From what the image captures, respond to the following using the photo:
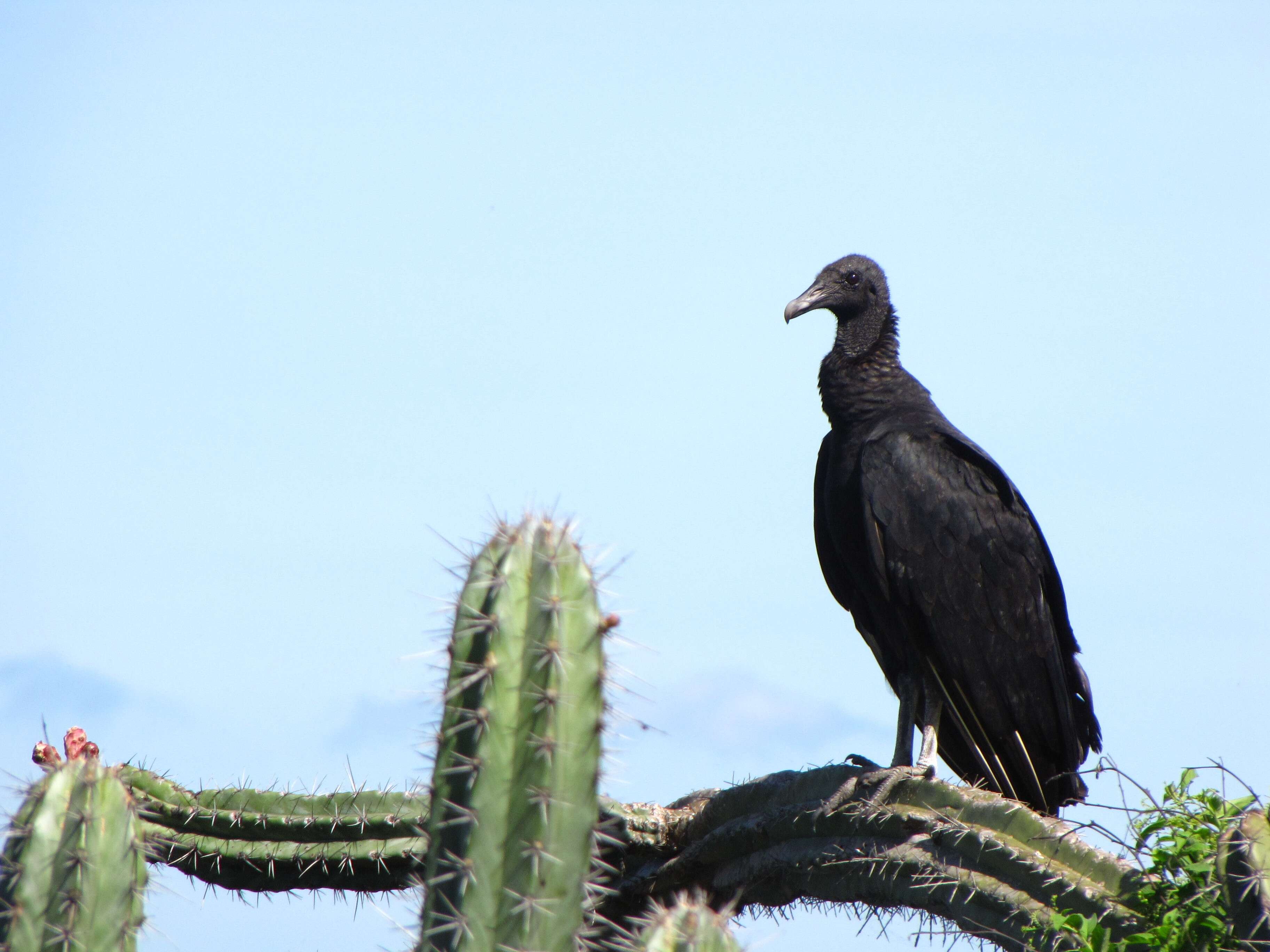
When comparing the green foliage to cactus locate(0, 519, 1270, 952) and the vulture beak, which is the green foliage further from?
the vulture beak

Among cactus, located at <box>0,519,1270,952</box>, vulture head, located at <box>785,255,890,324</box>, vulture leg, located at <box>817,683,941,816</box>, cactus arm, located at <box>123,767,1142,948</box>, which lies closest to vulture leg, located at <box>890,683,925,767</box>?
vulture leg, located at <box>817,683,941,816</box>

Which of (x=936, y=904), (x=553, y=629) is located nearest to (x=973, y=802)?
(x=936, y=904)

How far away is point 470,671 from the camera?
2.12 metres

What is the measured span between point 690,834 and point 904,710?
2.99 ft

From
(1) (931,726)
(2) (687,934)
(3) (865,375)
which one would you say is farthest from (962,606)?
(2) (687,934)

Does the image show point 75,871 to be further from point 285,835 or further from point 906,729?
point 906,729

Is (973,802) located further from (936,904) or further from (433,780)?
(433,780)

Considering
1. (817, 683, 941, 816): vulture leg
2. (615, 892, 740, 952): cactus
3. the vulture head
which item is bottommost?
(615, 892, 740, 952): cactus

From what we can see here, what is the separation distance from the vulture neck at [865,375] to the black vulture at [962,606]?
12 centimetres

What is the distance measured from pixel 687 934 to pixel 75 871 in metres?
1.11

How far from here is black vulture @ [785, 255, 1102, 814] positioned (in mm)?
3992

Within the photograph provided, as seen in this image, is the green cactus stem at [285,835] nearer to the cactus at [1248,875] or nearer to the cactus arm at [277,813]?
the cactus arm at [277,813]

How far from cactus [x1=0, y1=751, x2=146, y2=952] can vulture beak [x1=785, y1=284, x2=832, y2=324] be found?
128 inches

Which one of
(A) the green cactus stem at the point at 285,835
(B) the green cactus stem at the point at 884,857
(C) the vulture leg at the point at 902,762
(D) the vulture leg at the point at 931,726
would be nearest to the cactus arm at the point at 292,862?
(A) the green cactus stem at the point at 285,835
